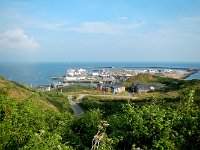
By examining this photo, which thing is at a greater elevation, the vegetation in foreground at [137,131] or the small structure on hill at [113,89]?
the vegetation in foreground at [137,131]

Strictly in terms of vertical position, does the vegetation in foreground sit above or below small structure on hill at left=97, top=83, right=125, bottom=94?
above

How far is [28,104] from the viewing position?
51.3ft

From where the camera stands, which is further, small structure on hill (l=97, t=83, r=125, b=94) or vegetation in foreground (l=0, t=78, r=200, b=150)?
small structure on hill (l=97, t=83, r=125, b=94)

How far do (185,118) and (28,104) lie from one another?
7.96 metres

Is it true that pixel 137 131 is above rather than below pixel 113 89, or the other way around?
above

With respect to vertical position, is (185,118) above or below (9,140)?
above

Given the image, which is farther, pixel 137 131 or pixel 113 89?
pixel 113 89

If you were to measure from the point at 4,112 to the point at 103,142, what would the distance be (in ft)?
22.3

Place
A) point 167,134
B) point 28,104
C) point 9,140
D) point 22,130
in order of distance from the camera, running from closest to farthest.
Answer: point 167,134 < point 9,140 < point 22,130 < point 28,104

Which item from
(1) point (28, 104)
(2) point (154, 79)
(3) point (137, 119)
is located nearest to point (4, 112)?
(1) point (28, 104)

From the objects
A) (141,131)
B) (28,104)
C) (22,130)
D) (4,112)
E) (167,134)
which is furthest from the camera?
(28,104)

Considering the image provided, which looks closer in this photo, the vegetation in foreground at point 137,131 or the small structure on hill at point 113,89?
the vegetation in foreground at point 137,131

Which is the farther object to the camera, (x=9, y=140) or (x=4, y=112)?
(x=4, y=112)

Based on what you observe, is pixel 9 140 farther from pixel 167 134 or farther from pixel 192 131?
pixel 192 131
